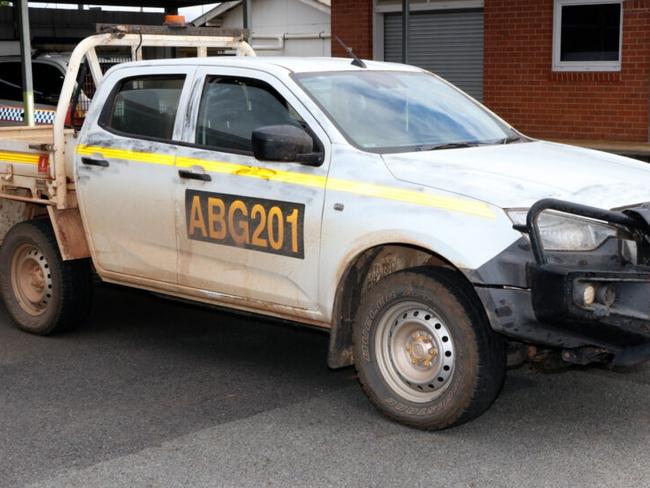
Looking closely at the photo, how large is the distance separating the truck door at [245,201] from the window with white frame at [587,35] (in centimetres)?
925

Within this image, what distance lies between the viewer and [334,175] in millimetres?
5535

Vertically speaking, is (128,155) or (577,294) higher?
(128,155)

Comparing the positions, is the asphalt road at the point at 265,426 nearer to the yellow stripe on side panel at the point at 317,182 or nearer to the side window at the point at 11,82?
the yellow stripe on side panel at the point at 317,182

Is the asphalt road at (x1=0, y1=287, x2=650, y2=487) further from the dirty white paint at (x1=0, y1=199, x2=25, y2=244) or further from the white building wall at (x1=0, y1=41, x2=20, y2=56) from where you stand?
the white building wall at (x1=0, y1=41, x2=20, y2=56)

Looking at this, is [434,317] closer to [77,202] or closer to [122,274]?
[122,274]

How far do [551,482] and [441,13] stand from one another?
1262 centimetres

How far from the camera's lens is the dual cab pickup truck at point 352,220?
4.88 m

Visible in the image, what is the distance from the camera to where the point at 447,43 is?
1630 cm

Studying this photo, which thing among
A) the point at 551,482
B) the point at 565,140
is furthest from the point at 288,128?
the point at 565,140

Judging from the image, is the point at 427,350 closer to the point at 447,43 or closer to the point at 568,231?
the point at 568,231

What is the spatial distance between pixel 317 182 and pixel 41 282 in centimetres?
271

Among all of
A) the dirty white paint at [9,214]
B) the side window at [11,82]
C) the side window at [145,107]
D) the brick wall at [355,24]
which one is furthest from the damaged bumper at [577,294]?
the brick wall at [355,24]

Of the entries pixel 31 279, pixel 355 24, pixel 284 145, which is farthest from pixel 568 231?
pixel 355 24

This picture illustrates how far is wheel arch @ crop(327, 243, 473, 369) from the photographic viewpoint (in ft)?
18.1
